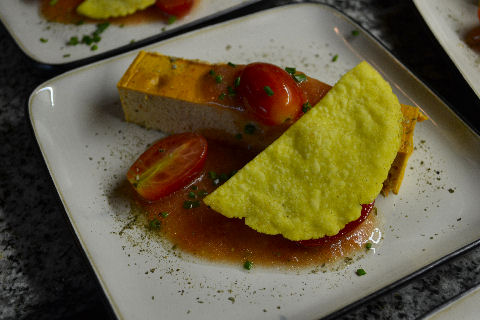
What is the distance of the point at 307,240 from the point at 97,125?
149 centimetres

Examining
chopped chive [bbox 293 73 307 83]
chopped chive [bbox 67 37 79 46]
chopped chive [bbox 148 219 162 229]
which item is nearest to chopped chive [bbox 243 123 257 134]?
chopped chive [bbox 293 73 307 83]

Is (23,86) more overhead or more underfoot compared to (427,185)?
more underfoot

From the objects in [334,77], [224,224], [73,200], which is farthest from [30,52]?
[334,77]

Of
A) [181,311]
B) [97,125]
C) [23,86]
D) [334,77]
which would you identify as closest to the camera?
[181,311]

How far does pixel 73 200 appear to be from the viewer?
2.59 m

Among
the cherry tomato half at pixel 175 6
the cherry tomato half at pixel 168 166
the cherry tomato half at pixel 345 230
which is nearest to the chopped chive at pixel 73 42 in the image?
the cherry tomato half at pixel 175 6

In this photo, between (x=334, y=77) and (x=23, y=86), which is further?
(x=23, y=86)

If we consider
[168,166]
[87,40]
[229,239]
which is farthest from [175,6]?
[229,239]

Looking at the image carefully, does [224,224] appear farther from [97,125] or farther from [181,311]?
[97,125]

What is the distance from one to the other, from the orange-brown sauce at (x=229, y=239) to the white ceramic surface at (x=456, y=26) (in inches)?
53.1

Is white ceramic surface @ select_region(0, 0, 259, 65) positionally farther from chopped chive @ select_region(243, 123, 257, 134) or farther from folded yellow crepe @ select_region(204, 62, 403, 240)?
folded yellow crepe @ select_region(204, 62, 403, 240)

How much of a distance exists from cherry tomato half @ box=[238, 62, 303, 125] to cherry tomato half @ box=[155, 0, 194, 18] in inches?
41.5

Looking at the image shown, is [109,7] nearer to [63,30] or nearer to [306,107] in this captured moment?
[63,30]

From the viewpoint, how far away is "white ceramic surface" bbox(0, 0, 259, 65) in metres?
3.27
